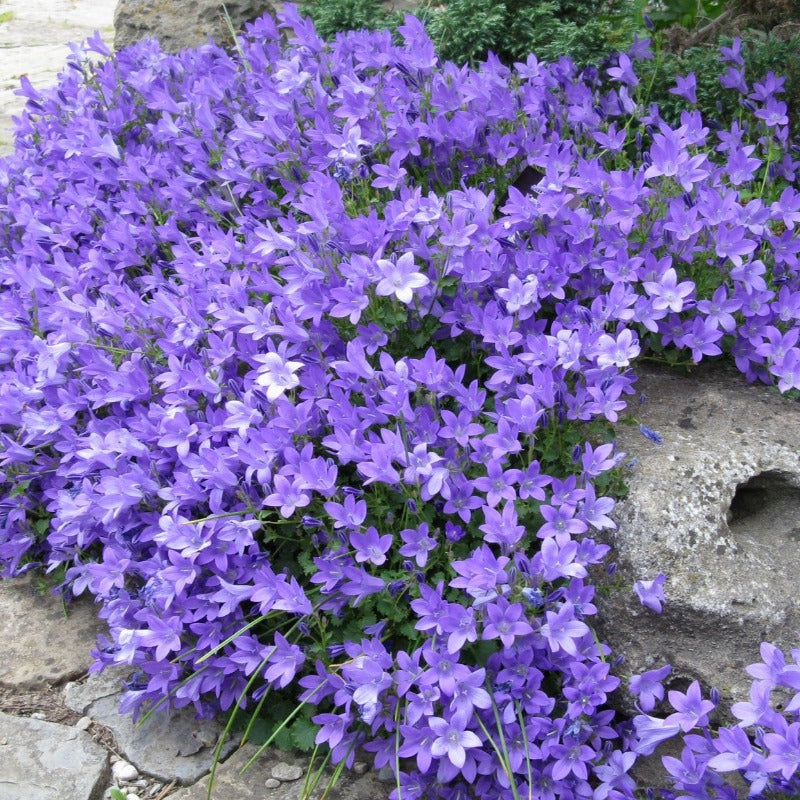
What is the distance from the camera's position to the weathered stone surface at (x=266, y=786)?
245 centimetres

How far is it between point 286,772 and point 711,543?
1.28 m

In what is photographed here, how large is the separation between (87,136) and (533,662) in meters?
2.91

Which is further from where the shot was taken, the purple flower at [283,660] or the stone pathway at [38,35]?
the stone pathway at [38,35]

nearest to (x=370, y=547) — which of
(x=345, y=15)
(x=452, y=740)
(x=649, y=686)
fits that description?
(x=452, y=740)

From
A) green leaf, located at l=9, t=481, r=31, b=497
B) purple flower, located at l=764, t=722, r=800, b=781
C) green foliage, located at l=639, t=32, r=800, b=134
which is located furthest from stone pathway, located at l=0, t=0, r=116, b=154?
purple flower, located at l=764, t=722, r=800, b=781

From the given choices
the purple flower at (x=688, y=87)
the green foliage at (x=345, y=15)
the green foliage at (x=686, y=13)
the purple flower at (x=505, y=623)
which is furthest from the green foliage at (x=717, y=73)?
the purple flower at (x=505, y=623)

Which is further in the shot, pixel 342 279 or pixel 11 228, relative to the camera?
pixel 11 228

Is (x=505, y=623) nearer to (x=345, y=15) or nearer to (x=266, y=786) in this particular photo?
(x=266, y=786)

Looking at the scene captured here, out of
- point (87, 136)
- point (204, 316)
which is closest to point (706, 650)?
point (204, 316)

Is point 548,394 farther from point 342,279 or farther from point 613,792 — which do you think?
point 613,792

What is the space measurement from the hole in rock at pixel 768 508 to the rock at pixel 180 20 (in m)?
4.06

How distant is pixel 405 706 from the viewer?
2.37 m

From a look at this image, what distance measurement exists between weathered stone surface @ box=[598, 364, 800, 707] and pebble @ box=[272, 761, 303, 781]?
2.93ft

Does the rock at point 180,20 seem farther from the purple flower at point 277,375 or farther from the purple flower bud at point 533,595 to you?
the purple flower bud at point 533,595
